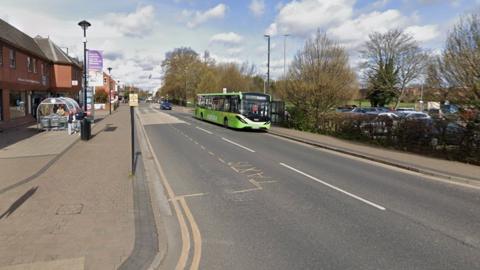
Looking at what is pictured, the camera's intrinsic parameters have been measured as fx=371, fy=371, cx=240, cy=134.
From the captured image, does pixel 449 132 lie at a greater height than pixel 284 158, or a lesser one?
greater

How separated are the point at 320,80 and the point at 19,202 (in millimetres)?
19466

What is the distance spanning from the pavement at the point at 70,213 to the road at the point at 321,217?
0.93 meters

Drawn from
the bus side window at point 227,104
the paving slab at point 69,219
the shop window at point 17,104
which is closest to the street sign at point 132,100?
the paving slab at point 69,219

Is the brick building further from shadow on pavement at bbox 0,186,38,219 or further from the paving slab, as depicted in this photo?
shadow on pavement at bbox 0,186,38,219

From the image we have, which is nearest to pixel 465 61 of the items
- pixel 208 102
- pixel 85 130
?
pixel 85 130

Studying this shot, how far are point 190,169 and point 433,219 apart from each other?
6604mm

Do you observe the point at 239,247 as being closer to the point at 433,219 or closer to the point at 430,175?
the point at 433,219

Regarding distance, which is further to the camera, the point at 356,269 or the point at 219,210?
the point at 219,210

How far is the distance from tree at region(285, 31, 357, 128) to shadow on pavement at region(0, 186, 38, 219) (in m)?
18.5

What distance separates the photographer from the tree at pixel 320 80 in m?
23.4

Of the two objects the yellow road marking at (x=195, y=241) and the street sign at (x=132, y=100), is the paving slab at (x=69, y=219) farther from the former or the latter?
the street sign at (x=132, y=100)

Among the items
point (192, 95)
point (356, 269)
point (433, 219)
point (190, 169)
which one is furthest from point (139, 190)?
point (192, 95)

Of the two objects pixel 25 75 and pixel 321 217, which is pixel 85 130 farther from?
pixel 25 75

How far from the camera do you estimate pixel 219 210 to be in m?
6.93
